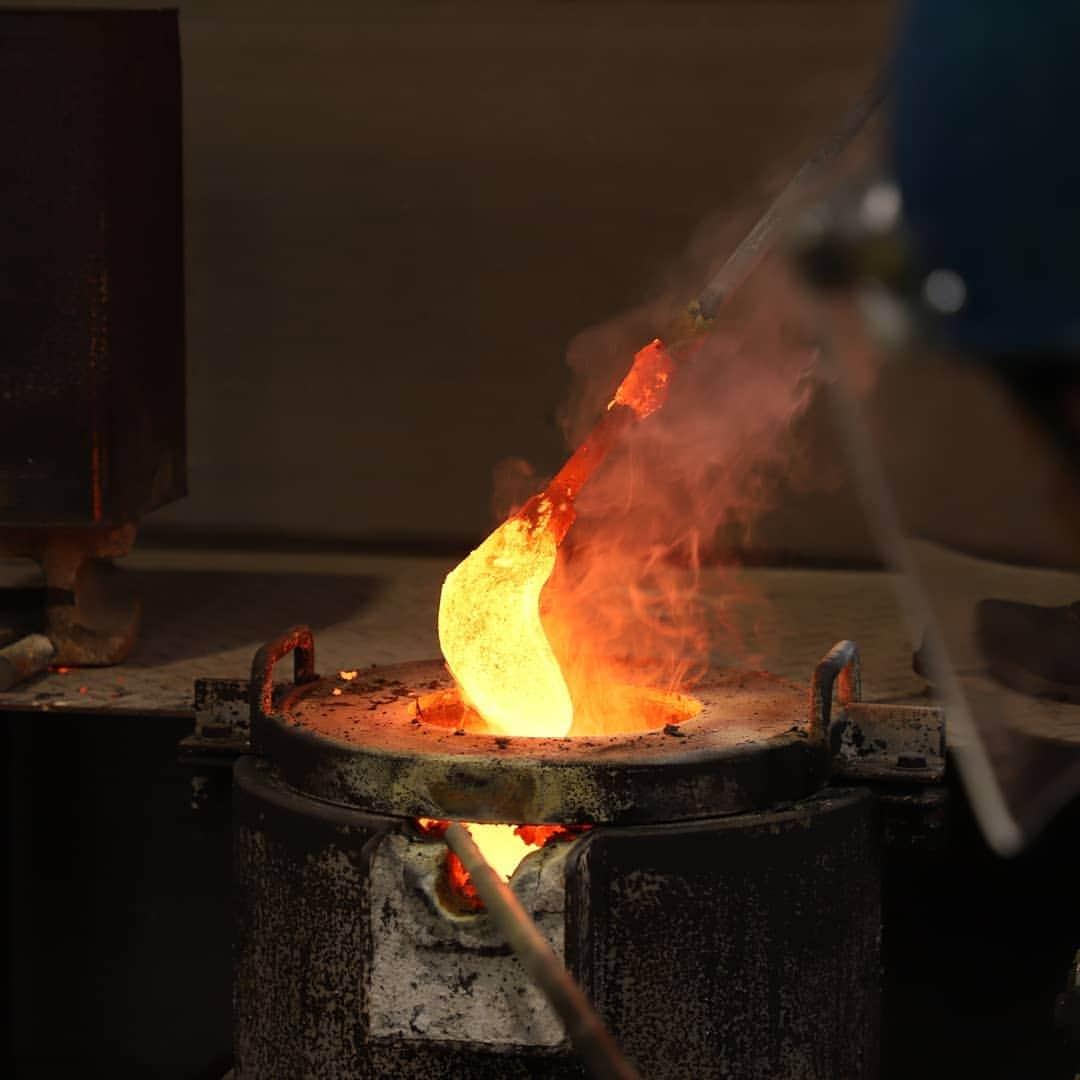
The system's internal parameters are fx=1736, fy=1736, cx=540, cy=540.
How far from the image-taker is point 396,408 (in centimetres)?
417

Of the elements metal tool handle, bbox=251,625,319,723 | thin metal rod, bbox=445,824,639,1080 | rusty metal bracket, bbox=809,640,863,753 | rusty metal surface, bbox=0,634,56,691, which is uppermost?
rusty metal surface, bbox=0,634,56,691

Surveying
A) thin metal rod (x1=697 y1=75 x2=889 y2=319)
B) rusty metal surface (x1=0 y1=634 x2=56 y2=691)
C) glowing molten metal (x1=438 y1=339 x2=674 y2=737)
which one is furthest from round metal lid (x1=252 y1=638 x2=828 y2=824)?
rusty metal surface (x1=0 y1=634 x2=56 y2=691)

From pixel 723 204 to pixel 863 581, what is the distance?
919mm

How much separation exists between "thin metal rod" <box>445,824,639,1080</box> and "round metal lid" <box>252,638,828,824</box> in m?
0.07

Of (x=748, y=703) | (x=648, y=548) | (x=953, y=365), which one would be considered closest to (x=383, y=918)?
(x=748, y=703)

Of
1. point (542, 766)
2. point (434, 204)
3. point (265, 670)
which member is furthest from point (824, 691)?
point (434, 204)

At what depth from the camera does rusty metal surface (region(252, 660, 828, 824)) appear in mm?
1879

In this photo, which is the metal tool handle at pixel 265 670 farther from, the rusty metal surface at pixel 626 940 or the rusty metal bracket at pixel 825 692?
the rusty metal bracket at pixel 825 692

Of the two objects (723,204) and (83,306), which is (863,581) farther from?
(83,306)

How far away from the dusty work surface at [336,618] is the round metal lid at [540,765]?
59cm

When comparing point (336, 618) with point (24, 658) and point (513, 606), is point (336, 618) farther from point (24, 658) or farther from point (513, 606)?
point (513, 606)

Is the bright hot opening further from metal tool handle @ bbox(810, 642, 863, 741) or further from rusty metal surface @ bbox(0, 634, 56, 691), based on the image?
rusty metal surface @ bbox(0, 634, 56, 691)

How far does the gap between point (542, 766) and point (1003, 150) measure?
49.7 inches

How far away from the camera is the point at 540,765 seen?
73.9 inches
